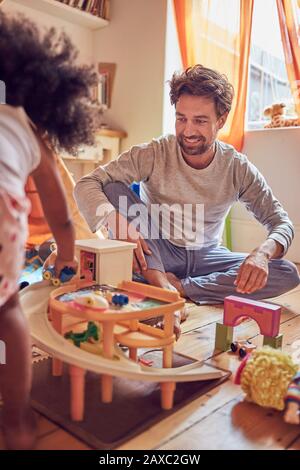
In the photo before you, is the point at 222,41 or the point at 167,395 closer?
the point at 167,395

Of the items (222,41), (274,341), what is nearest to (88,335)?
(274,341)

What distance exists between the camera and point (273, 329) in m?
0.95

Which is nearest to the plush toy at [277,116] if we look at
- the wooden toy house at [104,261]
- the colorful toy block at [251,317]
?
the colorful toy block at [251,317]

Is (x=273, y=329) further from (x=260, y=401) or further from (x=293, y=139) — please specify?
(x=293, y=139)

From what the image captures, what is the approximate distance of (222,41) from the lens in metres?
2.20

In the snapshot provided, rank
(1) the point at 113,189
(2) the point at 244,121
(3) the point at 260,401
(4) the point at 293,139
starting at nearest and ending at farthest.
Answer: (3) the point at 260,401 < (1) the point at 113,189 < (4) the point at 293,139 < (2) the point at 244,121

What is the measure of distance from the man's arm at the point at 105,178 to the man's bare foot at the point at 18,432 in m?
0.67

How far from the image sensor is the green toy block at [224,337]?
990 millimetres

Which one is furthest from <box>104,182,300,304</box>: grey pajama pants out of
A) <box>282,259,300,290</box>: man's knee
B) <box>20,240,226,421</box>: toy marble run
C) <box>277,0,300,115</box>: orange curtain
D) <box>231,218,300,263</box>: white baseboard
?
<box>277,0,300,115</box>: orange curtain

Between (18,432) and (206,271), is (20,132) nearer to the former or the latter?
(18,432)

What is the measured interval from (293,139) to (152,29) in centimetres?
96

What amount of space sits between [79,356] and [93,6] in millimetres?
2329
